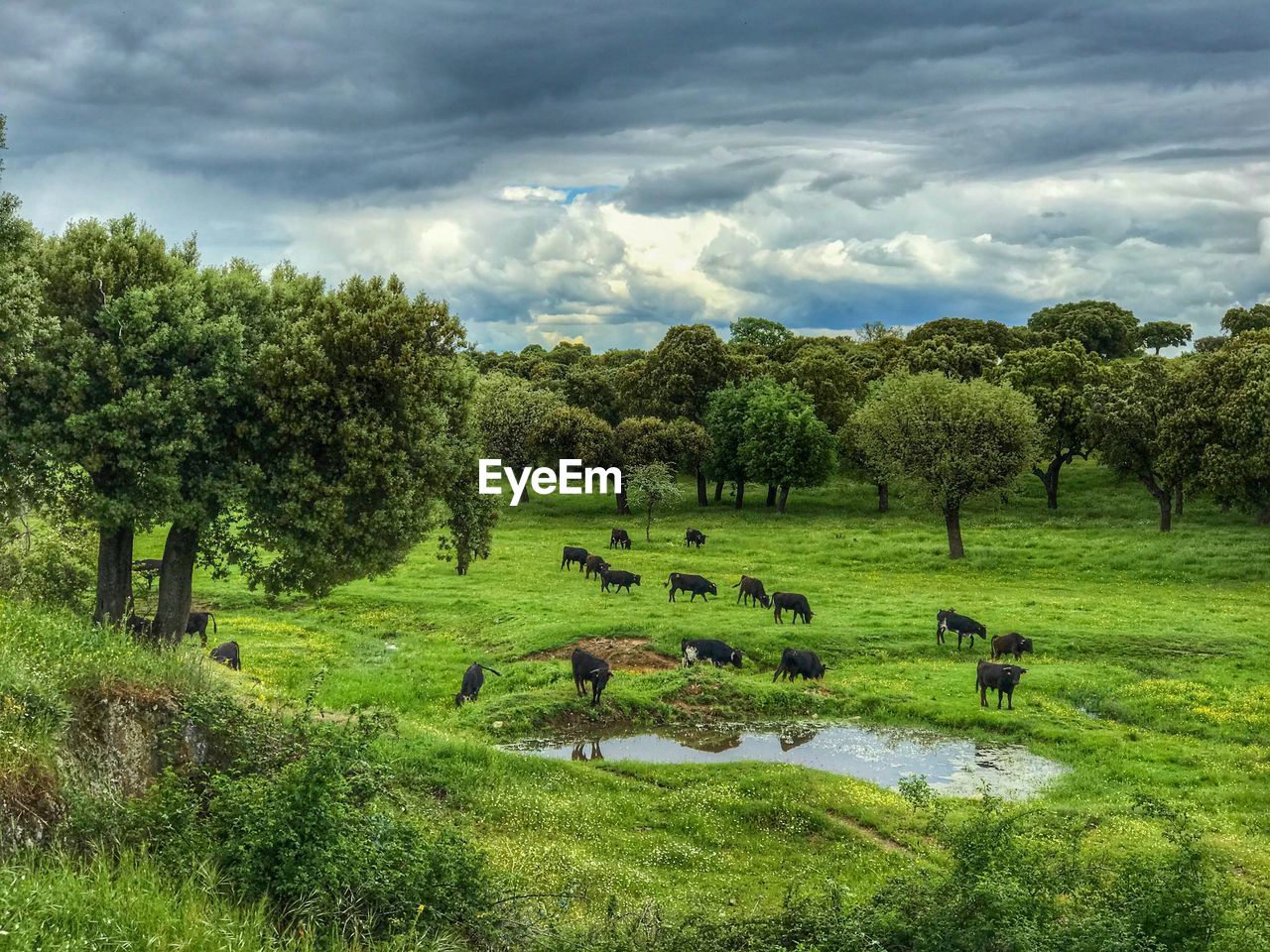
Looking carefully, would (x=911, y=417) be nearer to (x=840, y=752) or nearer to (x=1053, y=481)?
(x=1053, y=481)

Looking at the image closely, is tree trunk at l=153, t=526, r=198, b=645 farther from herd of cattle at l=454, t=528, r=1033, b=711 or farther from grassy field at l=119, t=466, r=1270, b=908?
herd of cattle at l=454, t=528, r=1033, b=711

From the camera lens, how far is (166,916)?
33.6ft

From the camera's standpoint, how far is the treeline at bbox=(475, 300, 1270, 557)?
57.4 metres

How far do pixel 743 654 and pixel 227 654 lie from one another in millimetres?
17291

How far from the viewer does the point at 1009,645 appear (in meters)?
35.3

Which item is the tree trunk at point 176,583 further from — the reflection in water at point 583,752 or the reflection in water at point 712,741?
the reflection in water at point 712,741

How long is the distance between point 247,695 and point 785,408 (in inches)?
2288

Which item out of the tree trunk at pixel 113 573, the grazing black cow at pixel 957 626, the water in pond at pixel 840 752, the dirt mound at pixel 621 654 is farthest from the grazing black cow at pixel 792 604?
the tree trunk at pixel 113 573

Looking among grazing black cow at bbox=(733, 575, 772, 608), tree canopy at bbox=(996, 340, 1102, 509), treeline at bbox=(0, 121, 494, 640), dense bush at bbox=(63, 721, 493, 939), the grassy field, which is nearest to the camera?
dense bush at bbox=(63, 721, 493, 939)

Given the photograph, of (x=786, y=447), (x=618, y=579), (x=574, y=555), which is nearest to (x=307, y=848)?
(x=618, y=579)

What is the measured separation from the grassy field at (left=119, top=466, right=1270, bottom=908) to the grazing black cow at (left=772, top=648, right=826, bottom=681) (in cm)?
74

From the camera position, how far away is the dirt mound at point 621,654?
34.2 meters

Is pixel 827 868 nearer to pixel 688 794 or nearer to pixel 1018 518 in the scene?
pixel 688 794

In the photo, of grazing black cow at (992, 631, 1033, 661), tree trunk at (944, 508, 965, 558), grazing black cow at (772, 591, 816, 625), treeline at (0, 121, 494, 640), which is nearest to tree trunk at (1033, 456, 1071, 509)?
tree trunk at (944, 508, 965, 558)
